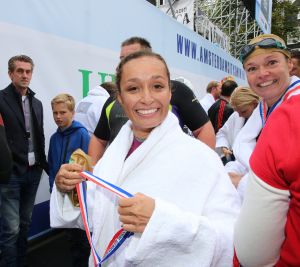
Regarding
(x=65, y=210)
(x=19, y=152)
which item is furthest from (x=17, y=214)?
(x=65, y=210)

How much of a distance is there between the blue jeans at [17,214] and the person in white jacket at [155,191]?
4.90ft

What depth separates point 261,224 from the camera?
87 centimetres

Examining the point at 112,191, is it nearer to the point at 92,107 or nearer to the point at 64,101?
the point at 64,101

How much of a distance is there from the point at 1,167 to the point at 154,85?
3.62 ft

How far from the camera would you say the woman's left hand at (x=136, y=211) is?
106cm

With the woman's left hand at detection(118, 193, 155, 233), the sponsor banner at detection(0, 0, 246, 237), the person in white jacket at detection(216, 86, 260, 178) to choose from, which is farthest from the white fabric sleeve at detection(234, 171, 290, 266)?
the sponsor banner at detection(0, 0, 246, 237)

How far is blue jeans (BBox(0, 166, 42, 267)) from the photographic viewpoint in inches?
106

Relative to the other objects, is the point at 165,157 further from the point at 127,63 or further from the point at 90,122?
the point at 90,122

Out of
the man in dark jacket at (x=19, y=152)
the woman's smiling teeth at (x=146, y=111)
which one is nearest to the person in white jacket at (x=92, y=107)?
the man in dark jacket at (x=19, y=152)

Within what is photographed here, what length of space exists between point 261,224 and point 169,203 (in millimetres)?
318

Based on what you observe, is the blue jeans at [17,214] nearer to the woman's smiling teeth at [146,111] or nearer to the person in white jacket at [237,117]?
the person in white jacket at [237,117]

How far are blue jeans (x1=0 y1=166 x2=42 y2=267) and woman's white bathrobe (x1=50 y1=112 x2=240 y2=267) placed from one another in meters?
1.48

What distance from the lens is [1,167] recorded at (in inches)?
74.5

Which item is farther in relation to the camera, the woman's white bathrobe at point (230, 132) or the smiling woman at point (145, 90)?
the woman's white bathrobe at point (230, 132)
